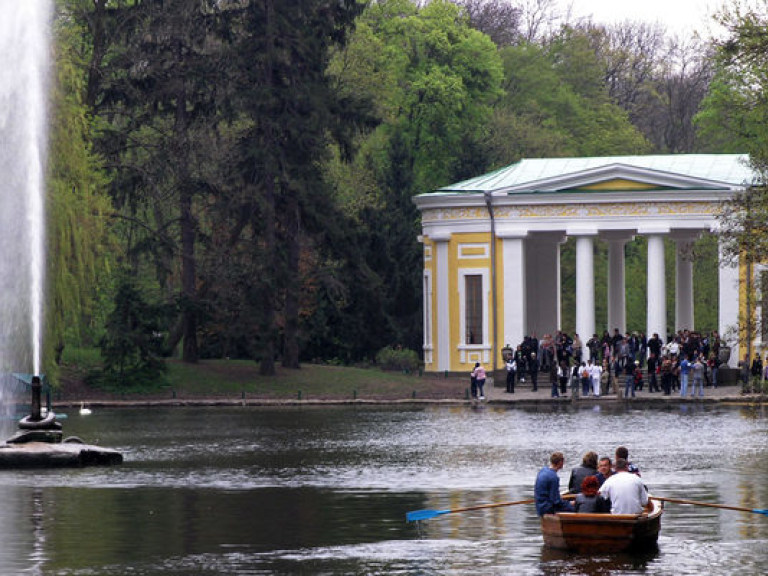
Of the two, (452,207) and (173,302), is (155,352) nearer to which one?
(173,302)

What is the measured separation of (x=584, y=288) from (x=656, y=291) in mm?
3238

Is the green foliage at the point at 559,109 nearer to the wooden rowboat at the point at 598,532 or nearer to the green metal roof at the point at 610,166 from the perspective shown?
the green metal roof at the point at 610,166

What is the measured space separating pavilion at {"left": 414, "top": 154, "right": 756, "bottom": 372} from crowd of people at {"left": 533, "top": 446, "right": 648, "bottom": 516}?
4627 cm

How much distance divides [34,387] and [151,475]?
3957 mm

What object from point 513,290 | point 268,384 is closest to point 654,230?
Answer: point 513,290

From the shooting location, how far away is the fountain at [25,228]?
36.7m

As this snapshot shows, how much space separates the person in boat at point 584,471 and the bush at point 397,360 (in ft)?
172

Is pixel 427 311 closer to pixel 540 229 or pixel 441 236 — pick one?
pixel 441 236

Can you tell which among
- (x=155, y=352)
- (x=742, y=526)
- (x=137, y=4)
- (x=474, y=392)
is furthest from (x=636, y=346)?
(x=742, y=526)

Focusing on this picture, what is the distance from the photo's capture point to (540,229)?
72875mm

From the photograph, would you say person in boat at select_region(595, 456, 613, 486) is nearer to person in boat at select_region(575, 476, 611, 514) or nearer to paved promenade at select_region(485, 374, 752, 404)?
person in boat at select_region(575, 476, 611, 514)

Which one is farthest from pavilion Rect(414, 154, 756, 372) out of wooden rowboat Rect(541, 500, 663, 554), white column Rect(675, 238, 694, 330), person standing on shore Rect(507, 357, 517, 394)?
wooden rowboat Rect(541, 500, 663, 554)

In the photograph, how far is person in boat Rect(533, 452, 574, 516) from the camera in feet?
77.7

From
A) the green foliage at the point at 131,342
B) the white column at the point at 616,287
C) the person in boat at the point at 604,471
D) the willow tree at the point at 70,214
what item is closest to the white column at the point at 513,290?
the white column at the point at 616,287
